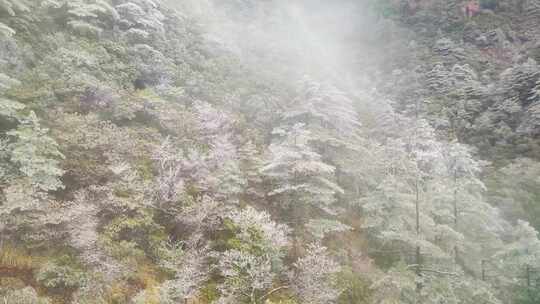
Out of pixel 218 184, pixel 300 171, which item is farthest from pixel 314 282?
pixel 218 184

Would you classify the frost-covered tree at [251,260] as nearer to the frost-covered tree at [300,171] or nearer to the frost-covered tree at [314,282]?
the frost-covered tree at [314,282]

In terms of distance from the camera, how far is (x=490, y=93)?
44.5m

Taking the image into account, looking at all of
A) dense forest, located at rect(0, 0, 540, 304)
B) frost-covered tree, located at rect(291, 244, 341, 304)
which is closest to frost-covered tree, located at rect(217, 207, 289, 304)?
dense forest, located at rect(0, 0, 540, 304)

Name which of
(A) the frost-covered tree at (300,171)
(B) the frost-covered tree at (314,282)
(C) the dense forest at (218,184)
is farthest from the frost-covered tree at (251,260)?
(A) the frost-covered tree at (300,171)

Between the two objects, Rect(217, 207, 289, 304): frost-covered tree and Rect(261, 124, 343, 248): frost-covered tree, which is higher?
Rect(261, 124, 343, 248): frost-covered tree

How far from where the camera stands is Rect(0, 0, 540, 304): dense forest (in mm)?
15242

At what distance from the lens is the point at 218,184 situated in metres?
19.4

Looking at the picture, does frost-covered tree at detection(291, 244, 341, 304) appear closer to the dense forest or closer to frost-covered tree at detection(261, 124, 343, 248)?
the dense forest

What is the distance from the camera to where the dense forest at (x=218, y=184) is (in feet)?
50.0

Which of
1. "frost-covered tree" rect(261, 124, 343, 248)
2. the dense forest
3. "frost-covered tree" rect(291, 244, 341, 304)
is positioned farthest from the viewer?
"frost-covered tree" rect(261, 124, 343, 248)

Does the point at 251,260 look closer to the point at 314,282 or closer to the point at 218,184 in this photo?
the point at 314,282

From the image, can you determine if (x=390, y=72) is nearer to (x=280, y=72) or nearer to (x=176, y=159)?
(x=280, y=72)

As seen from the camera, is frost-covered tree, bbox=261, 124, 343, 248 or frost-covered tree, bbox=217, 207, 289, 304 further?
frost-covered tree, bbox=261, 124, 343, 248

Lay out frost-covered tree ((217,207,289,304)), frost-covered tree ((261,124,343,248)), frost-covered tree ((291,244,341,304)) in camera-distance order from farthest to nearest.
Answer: frost-covered tree ((261,124,343,248))
frost-covered tree ((291,244,341,304))
frost-covered tree ((217,207,289,304))
